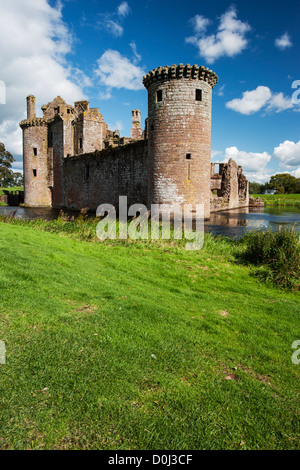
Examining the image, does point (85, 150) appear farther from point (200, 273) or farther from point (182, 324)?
point (182, 324)

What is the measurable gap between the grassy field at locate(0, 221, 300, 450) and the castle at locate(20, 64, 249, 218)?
12880 millimetres

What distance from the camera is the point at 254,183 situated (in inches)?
4562

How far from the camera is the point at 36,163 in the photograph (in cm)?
3847

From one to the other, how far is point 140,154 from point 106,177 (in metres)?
6.40

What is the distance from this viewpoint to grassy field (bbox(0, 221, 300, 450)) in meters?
2.79

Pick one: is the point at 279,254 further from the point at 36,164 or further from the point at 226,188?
the point at 36,164

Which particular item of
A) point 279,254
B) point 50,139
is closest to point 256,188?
point 50,139

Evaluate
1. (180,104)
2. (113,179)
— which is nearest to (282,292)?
(180,104)

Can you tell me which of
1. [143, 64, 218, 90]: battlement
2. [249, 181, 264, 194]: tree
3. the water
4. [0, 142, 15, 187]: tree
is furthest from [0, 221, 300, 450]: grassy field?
[249, 181, 264, 194]: tree

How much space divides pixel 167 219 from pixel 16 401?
54.2ft

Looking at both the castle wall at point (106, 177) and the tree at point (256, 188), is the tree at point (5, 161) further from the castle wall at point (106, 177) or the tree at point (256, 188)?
the tree at point (256, 188)

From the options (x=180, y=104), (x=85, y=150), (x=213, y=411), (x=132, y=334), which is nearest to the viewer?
(x=213, y=411)

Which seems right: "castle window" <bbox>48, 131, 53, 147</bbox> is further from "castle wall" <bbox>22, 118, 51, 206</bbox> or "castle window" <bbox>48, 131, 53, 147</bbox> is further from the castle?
"castle wall" <bbox>22, 118, 51, 206</bbox>

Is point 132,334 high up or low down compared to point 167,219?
down
